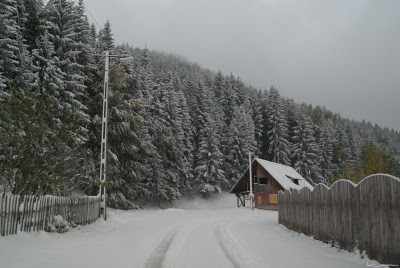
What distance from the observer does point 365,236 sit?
7250 millimetres

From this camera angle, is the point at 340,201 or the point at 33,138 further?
the point at 33,138

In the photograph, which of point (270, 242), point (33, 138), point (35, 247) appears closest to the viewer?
point (35, 247)

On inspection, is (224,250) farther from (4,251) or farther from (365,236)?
(4,251)

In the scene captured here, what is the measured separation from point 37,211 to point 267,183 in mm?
34718

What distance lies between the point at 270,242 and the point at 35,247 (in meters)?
6.97

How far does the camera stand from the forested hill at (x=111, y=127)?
1140 cm

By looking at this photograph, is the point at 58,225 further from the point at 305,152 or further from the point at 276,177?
the point at 305,152

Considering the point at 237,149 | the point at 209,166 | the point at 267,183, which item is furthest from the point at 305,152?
the point at 267,183

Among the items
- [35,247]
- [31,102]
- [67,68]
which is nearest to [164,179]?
[67,68]

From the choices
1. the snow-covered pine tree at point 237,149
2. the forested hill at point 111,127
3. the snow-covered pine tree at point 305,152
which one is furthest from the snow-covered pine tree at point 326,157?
the snow-covered pine tree at point 237,149

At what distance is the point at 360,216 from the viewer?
7.54 meters

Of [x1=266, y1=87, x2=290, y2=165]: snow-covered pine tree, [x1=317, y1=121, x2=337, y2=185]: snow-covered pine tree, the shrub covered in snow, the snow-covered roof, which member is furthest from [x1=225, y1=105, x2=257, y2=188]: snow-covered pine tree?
the shrub covered in snow

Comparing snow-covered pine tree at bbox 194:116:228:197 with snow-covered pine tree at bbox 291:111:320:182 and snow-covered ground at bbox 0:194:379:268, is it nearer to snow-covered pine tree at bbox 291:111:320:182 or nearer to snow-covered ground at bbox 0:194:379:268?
snow-covered pine tree at bbox 291:111:320:182

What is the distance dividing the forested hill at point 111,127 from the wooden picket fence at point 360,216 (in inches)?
360
